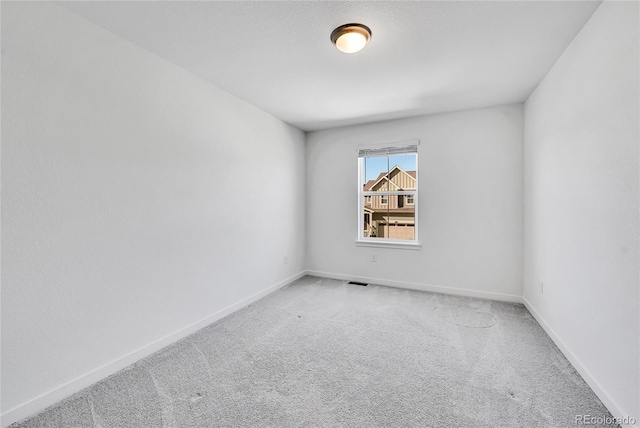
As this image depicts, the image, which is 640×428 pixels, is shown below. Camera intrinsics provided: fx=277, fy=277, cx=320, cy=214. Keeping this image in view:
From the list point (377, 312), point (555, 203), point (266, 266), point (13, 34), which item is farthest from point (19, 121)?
point (555, 203)

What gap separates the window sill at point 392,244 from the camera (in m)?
3.94

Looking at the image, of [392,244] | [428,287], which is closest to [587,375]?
[428,287]

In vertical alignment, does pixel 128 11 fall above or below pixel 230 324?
above

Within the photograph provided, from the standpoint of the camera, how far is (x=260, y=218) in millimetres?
3594

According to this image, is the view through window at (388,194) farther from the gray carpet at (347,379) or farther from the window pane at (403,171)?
the gray carpet at (347,379)

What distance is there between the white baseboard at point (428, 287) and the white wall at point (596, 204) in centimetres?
85

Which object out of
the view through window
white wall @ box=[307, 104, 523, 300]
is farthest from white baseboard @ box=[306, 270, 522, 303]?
the view through window

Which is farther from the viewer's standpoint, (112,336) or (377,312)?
(377,312)

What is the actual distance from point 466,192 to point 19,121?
4199 millimetres

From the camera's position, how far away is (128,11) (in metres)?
1.77

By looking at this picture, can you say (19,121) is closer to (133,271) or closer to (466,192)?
(133,271)

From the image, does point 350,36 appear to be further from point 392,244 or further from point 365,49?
point 392,244

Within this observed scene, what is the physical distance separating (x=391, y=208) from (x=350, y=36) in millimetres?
2724

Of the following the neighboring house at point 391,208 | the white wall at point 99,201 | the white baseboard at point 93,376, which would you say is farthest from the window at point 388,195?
the white baseboard at point 93,376
